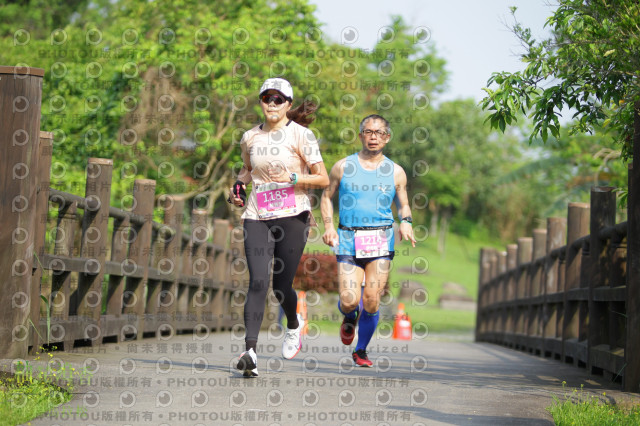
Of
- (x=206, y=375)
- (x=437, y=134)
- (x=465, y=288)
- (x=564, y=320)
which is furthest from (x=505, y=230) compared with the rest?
(x=206, y=375)

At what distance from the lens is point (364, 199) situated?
7910mm

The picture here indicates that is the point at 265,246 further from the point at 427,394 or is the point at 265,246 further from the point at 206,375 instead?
the point at 427,394

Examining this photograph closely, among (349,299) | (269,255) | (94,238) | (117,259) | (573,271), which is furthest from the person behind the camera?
(573,271)

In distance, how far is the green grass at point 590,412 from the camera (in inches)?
197

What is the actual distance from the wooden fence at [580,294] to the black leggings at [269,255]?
2.42m

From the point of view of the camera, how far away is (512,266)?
1730 centimetres

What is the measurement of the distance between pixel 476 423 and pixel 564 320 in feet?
19.8

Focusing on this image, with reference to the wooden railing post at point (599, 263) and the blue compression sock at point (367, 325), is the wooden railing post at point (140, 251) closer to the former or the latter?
the blue compression sock at point (367, 325)

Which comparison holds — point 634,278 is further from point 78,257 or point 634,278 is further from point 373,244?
point 78,257

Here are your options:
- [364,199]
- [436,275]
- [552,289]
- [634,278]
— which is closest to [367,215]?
[364,199]

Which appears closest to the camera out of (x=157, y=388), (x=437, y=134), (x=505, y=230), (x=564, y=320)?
(x=157, y=388)

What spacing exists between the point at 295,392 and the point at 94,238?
11.0 ft

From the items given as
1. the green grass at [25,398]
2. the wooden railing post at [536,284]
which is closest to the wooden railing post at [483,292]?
the wooden railing post at [536,284]

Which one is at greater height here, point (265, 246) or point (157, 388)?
point (265, 246)
